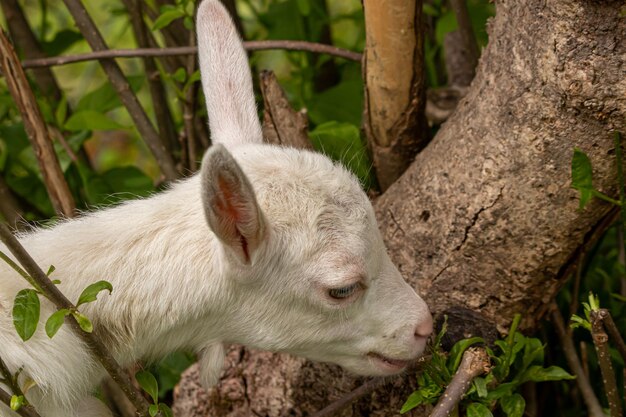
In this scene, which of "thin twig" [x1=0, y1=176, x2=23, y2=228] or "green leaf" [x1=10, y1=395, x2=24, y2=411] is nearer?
"green leaf" [x1=10, y1=395, x2=24, y2=411]

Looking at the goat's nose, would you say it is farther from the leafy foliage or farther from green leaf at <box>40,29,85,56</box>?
green leaf at <box>40,29,85,56</box>

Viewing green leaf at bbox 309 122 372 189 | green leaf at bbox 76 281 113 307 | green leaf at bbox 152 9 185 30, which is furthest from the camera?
green leaf at bbox 309 122 372 189

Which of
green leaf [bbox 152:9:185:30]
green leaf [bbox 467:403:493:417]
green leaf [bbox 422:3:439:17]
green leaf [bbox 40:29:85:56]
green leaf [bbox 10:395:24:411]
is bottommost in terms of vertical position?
green leaf [bbox 467:403:493:417]

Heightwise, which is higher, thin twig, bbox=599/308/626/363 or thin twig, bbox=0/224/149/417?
thin twig, bbox=0/224/149/417

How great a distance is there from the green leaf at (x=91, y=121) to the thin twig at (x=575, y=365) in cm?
165

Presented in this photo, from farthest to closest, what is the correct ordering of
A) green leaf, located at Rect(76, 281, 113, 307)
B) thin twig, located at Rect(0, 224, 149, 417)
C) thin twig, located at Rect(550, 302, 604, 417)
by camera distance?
1. thin twig, located at Rect(550, 302, 604, 417)
2. green leaf, located at Rect(76, 281, 113, 307)
3. thin twig, located at Rect(0, 224, 149, 417)

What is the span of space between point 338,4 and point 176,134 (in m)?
2.00

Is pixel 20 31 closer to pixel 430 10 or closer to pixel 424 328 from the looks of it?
pixel 430 10

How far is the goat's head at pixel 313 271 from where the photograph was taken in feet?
8.09

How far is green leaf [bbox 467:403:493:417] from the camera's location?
249 centimetres

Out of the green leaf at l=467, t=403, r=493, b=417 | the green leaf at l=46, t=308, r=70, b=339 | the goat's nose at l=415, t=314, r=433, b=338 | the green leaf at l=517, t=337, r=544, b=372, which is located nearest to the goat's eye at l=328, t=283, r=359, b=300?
the goat's nose at l=415, t=314, r=433, b=338

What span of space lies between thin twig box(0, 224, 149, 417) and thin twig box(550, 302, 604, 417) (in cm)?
133

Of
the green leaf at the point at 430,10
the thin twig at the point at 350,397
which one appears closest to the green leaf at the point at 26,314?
the thin twig at the point at 350,397

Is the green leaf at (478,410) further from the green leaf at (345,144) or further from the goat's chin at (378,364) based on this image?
the green leaf at (345,144)
